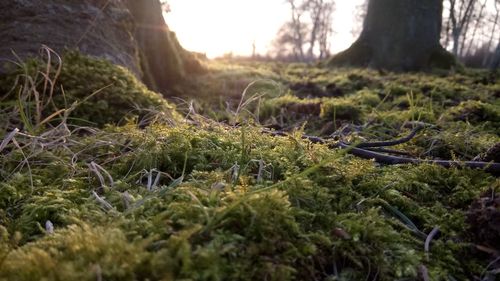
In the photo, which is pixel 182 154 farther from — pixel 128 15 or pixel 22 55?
pixel 128 15

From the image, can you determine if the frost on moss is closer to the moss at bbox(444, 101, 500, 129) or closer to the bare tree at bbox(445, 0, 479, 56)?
the moss at bbox(444, 101, 500, 129)

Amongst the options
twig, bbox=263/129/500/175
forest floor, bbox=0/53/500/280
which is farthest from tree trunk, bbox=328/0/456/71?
twig, bbox=263/129/500/175

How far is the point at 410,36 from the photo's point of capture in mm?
9094

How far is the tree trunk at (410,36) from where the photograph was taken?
9.03m

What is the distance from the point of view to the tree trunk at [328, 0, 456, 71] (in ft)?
29.6

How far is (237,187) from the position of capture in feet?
3.94

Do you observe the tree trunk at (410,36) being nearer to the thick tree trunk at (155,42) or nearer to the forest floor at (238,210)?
the thick tree trunk at (155,42)

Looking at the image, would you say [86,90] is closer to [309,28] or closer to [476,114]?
[476,114]

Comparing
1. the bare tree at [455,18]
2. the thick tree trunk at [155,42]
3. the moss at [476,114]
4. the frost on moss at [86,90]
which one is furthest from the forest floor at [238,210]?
the bare tree at [455,18]

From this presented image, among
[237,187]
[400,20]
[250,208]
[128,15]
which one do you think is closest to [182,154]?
[237,187]

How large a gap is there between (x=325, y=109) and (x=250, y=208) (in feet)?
9.40

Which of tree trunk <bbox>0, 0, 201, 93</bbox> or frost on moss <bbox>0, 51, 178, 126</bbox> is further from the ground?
tree trunk <bbox>0, 0, 201, 93</bbox>

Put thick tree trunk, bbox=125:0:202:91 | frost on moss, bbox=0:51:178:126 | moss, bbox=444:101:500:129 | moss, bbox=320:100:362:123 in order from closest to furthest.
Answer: frost on moss, bbox=0:51:178:126, moss, bbox=444:101:500:129, moss, bbox=320:100:362:123, thick tree trunk, bbox=125:0:202:91

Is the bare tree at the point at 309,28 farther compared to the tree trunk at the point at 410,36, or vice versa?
the bare tree at the point at 309,28
